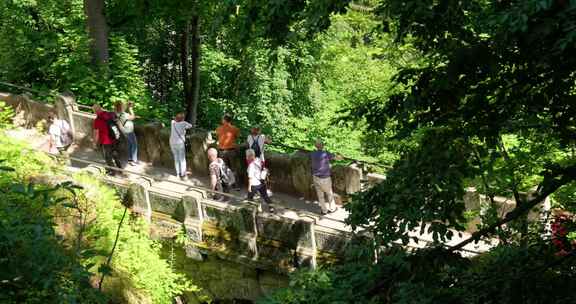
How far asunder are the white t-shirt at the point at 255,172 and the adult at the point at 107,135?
2.62 meters

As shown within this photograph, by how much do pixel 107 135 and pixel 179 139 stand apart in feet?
A: 4.08

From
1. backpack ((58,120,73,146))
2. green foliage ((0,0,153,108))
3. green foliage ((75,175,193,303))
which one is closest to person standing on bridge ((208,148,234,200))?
green foliage ((75,175,193,303))

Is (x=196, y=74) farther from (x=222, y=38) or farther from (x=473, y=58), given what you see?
(x=473, y=58)

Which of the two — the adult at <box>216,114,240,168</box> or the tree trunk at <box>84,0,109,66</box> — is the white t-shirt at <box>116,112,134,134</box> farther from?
the tree trunk at <box>84,0,109,66</box>

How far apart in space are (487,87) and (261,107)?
1251 cm

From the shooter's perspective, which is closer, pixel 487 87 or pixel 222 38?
pixel 487 87

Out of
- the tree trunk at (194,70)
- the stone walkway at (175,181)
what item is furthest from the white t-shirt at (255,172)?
the tree trunk at (194,70)

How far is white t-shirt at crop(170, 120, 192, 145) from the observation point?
37.7ft

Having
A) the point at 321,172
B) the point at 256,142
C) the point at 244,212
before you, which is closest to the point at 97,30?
the point at 256,142

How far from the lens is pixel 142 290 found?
10.1 metres

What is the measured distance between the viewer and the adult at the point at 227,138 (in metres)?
11.5

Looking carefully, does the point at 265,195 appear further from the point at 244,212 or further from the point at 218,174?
the point at 218,174

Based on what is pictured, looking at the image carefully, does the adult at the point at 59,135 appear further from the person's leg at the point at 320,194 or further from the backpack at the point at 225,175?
the person's leg at the point at 320,194

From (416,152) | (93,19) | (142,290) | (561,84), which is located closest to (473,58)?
(561,84)
